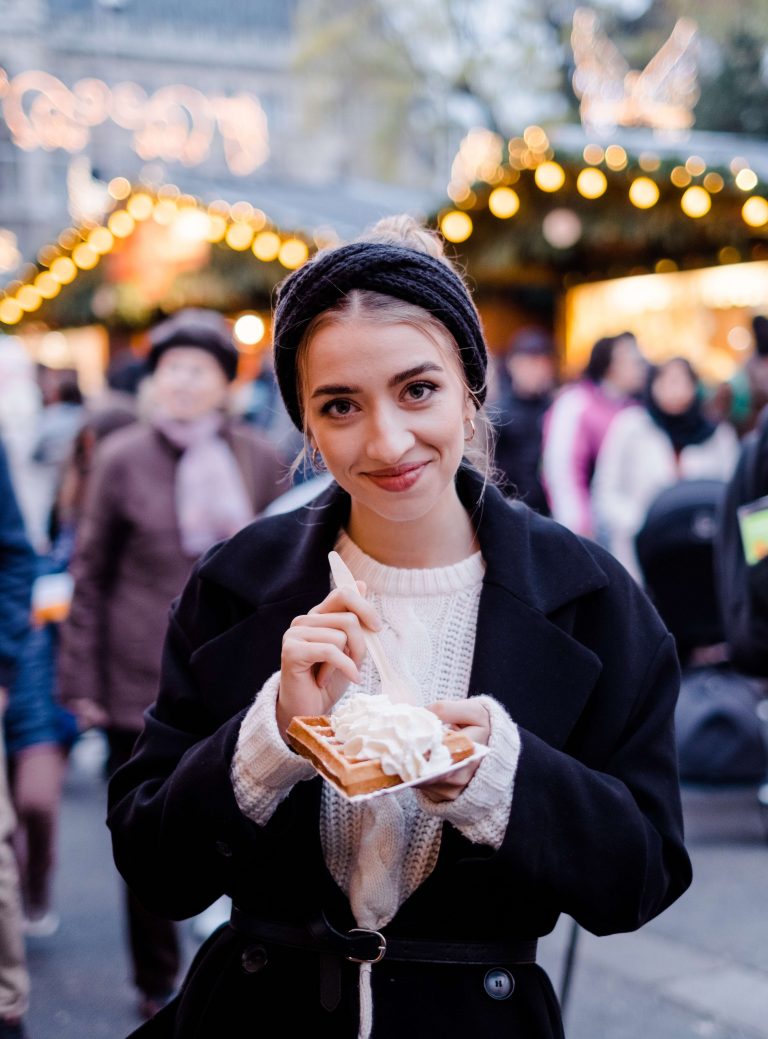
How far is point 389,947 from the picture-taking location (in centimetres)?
175

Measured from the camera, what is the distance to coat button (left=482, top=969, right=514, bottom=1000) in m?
1.74

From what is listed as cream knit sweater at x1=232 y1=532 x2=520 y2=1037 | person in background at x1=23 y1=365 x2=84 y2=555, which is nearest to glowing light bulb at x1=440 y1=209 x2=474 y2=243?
person in background at x1=23 y1=365 x2=84 y2=555

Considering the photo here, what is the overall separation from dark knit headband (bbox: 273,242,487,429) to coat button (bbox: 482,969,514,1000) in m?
0.87

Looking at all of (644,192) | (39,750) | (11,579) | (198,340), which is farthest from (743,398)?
(11,579)

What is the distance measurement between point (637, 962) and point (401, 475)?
3181mm

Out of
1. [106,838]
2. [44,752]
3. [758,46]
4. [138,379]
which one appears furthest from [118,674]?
[758,46]

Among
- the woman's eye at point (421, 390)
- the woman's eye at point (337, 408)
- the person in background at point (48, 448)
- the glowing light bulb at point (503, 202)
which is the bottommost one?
the person in background at point (48, 448)

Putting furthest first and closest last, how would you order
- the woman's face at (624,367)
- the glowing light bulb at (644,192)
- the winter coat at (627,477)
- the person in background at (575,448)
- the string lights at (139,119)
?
the string lights at (139,119), the glowing light bulb at (644,192), the woman's face at (624,367), the person in background at (575,448), the winter coat at (627,477)

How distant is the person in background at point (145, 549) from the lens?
158 inches

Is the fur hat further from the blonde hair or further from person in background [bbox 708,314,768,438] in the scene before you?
person in background [bbox 708,314,768,438]

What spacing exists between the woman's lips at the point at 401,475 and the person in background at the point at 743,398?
4716mm

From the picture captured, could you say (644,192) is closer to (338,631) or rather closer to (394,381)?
(394,381)

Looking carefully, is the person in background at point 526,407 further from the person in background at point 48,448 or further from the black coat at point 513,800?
the black coat at point 513,800

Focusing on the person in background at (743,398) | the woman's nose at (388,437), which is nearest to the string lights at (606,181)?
the person in background at (743,398)
